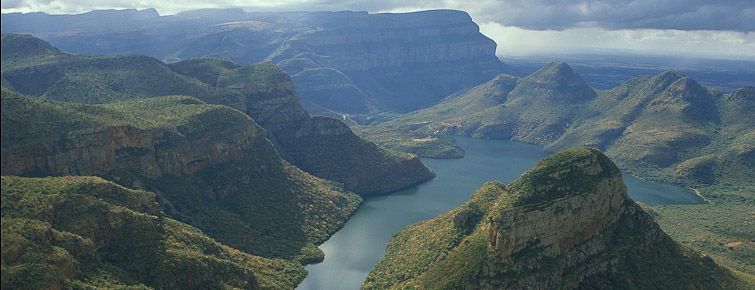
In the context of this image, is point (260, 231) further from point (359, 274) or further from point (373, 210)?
point (373, 210)

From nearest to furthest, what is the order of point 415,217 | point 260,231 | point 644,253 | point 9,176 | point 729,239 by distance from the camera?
1. point 9,176
2. point 644,253
3. point 260,231
4. point 729,239
5. point 415,217

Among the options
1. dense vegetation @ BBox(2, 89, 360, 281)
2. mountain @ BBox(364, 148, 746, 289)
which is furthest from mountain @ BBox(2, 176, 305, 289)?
mountain @ BBox(364, 148, 746, 289)

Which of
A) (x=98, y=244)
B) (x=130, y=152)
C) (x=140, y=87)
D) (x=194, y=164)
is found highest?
(x=140, y=87)

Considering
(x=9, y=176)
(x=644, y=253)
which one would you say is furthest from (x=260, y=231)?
(x=644, y=253)

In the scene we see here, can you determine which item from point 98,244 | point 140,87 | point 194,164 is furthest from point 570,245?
point 140,87

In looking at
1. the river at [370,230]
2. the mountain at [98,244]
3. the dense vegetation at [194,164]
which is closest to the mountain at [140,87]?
the river at [370,230]

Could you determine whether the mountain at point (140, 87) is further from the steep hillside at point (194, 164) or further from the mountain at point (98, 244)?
the mountain at point (98, 244)

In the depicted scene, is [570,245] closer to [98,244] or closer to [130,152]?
[98,244]
